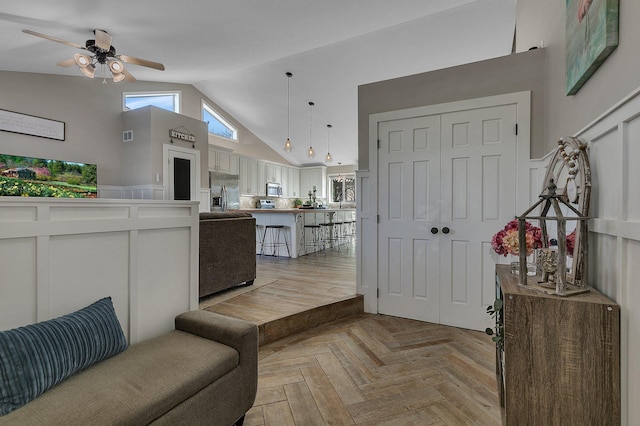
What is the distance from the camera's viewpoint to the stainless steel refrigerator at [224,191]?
715 cm

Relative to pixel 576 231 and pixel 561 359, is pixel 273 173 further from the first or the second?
pixel 561 359

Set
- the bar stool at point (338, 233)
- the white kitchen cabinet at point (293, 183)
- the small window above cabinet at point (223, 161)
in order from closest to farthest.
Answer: the small window above cabinet at point (223, 161) → the bar stool at point (338, 233) → the white kitchen cabinet at point (293, 183)

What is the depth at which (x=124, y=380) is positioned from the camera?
3.96 feet

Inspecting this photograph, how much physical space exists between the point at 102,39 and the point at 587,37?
4406 mm

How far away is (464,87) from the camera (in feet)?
9.41

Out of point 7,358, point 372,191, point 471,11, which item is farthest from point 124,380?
point 471,11

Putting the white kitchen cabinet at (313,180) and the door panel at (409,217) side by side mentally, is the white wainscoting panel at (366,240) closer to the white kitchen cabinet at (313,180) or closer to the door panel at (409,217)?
the door panel at (409,217)

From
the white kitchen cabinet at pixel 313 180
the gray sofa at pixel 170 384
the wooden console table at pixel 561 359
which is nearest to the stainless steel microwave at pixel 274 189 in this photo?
the white kitchen cabinet at pixel 313 180

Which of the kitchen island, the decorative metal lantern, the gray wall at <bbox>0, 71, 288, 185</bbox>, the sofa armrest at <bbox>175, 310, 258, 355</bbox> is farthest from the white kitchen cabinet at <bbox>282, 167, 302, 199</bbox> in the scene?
the decorative metal lantern

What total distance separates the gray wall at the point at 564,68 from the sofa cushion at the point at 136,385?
2032mm

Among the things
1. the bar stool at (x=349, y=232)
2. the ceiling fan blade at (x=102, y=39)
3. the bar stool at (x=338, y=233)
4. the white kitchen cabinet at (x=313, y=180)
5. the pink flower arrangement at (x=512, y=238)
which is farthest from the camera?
the white kitchen cabinet at (x=313, y=180)

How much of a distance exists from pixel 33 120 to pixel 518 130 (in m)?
6.58

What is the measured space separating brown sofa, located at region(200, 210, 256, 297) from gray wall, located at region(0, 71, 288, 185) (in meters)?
3.60

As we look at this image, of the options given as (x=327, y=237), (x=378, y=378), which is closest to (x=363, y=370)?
(x=378, y=378)
